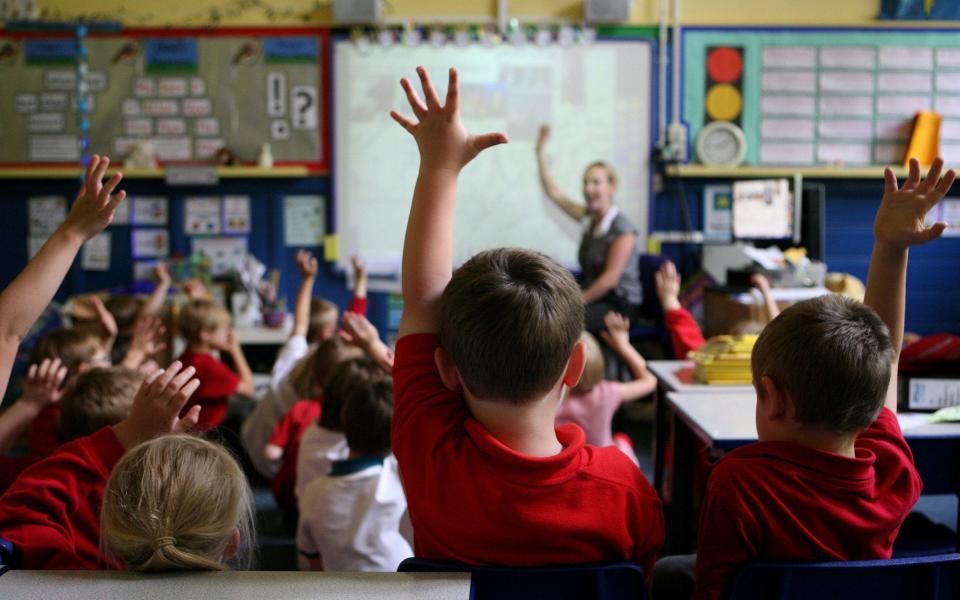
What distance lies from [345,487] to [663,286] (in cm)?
106

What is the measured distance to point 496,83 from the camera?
533 cm

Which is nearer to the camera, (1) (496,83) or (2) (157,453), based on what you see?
(2) (157,453)

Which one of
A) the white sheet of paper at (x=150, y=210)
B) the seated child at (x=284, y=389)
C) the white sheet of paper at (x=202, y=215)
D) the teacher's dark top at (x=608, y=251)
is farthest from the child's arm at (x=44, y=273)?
the white sheet of paper at (x=150, y=210)

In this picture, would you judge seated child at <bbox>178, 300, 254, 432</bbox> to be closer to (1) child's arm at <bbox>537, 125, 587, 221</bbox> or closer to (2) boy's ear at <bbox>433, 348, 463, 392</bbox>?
(2) boy's ear at <bbox>433, 348, 463, 392</bbox>

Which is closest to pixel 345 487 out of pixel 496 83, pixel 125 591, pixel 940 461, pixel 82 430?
pixel 82 430

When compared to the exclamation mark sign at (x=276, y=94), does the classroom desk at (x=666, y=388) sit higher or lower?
lower

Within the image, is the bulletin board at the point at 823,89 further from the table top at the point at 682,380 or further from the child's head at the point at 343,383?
the child's head at the point at 343,383

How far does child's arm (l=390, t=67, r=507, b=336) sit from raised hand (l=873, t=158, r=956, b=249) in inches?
24.6

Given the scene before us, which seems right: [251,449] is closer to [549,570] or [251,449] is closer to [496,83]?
[549,570]

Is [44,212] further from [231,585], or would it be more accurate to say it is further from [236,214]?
[231,585]

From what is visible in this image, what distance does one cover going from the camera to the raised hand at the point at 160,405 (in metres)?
1.24

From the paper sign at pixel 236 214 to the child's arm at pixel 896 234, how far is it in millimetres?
4531

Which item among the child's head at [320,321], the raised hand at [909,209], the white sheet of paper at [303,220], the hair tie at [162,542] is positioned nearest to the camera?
the hair tie at [162,542]

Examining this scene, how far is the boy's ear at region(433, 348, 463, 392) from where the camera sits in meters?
1.12
